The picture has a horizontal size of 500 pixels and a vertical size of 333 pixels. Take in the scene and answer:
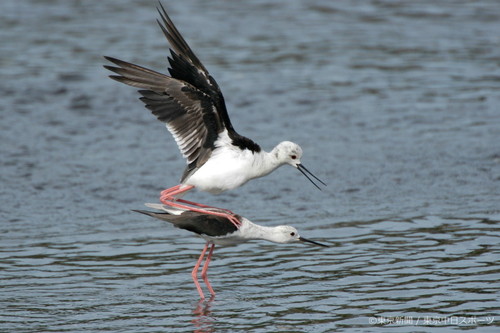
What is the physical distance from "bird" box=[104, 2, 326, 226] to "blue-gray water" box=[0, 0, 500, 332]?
91cm

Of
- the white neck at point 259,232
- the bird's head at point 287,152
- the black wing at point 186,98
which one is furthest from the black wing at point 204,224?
the bird's head at point 287,152

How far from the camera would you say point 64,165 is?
475 inches

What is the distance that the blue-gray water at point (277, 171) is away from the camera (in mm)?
7750

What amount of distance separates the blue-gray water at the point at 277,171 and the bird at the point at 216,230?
0.81ft

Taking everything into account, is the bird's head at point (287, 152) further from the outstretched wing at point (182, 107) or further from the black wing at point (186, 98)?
the outstretched wing at point (182, 107)

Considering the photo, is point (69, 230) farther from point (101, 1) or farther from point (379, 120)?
point (101, 1)

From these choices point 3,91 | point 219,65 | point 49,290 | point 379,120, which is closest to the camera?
point 49,290

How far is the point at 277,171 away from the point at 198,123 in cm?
363

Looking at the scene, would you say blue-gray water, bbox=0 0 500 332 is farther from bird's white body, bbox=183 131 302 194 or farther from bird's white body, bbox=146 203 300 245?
bird's white body, bbox=183 131 302 194

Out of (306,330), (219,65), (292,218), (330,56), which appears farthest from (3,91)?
(306,330)

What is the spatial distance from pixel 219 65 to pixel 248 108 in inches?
83.0

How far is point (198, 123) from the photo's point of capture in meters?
8.55

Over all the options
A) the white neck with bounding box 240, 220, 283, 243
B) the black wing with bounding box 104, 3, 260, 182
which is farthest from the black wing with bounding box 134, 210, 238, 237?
the black wing with bounding box 104, 3, 260, 182

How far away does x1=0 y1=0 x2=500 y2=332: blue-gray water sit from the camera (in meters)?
7.75
